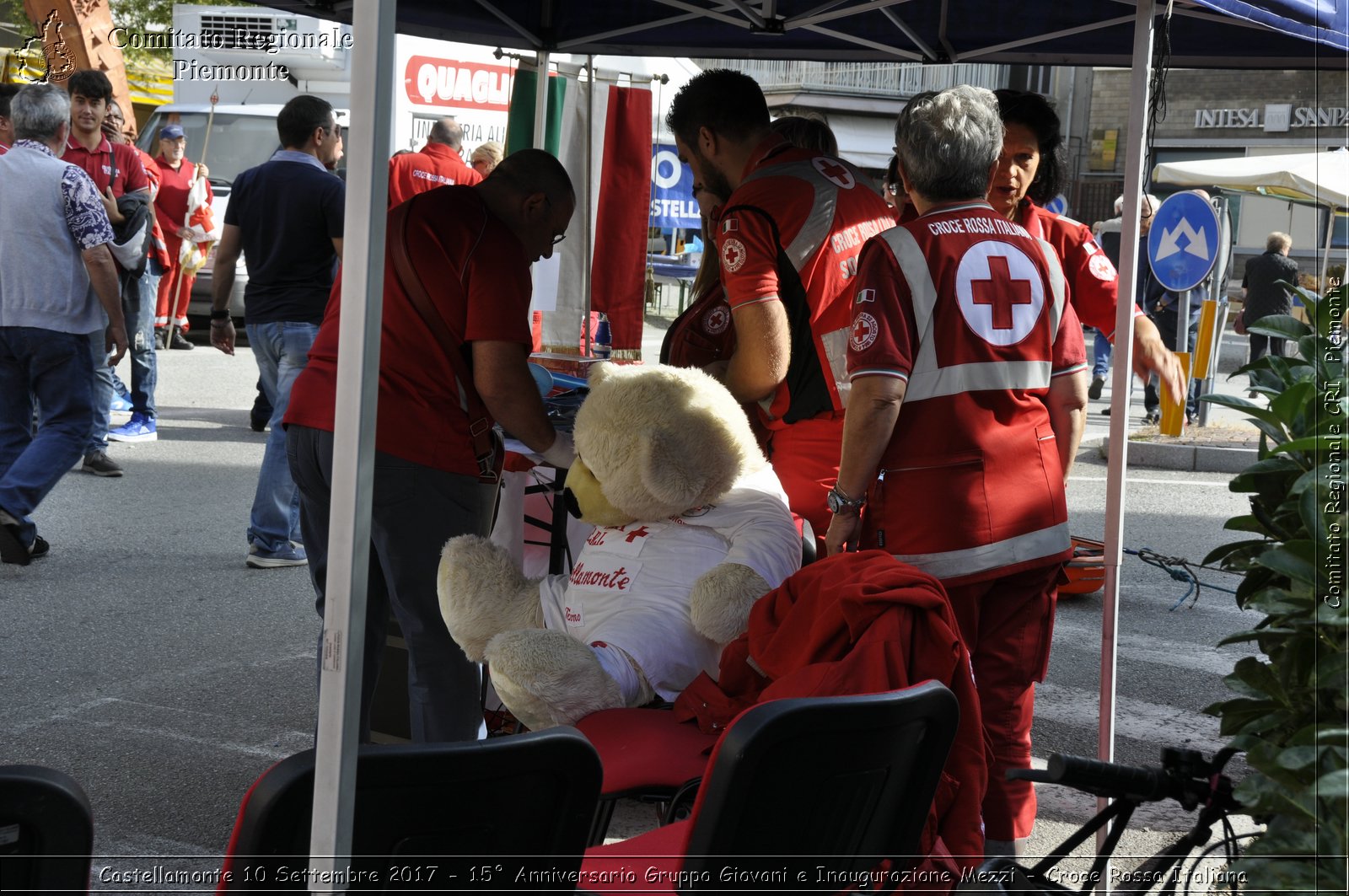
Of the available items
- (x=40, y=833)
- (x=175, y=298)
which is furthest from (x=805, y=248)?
(x=175, y=298)

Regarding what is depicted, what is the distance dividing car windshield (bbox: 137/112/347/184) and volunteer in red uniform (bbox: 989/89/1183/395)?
11.3 metres

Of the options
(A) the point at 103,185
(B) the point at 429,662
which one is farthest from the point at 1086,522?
(A) the point at 103,185

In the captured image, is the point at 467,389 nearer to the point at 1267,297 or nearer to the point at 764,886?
the point at 764,886

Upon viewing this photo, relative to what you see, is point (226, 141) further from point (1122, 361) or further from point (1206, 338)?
point (1122, 361)

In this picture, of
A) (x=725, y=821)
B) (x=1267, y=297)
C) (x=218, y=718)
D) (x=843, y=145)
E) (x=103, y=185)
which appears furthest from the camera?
(x=843, y=145)

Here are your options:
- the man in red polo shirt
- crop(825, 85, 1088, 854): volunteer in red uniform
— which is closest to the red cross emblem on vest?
crop(825, 85, 1088, 854): volunteer in red uniform

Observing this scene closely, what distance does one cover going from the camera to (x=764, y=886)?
1930 millimetres

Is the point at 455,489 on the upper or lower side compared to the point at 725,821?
upper

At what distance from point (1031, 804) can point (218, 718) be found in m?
2.63

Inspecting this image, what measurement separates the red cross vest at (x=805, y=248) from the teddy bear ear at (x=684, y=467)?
66 centimetres

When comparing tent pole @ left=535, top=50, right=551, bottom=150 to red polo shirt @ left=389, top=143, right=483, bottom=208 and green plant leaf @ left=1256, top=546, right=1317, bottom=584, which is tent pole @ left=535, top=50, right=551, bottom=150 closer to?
red polo shirt @ left=389, top=143, right=483, bottom=208

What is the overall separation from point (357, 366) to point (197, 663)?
11.1ft

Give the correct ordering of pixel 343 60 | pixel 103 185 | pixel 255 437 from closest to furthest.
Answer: pixel 103 185
pixel 255 437
pixel 343 60

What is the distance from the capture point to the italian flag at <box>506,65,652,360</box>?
612 cm
